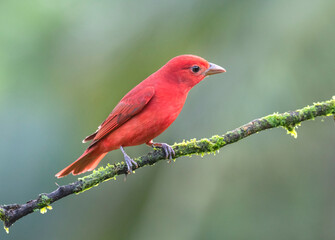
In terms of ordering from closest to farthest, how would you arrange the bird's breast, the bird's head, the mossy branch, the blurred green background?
the mossy branch
the bird's breast
the bird's head
the blurred green background

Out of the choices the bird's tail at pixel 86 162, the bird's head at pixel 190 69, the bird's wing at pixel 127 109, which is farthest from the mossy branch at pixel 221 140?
the bird's head at pixel 190 69

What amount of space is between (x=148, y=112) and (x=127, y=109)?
0.20m

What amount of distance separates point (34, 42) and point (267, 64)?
98.4 inches

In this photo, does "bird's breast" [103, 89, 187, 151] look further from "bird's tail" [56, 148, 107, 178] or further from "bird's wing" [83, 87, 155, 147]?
"bird's tail" [56, 148, 107, 178]

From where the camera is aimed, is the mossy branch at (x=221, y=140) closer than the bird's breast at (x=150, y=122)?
Yes

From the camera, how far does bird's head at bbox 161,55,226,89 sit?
4.03 meters

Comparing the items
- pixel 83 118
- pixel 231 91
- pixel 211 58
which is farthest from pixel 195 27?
pixel 83 118

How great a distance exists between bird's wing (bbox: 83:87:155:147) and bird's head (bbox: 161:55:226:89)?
32 cm

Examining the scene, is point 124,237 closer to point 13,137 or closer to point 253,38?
point 13,137

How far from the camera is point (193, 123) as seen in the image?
179 inches

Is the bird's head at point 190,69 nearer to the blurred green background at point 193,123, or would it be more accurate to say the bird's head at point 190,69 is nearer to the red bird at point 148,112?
the red bird at point 148,112

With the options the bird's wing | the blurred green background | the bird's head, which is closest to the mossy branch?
the bird's wing

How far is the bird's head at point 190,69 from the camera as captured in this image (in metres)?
4.03

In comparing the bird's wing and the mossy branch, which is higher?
the bird's wing
